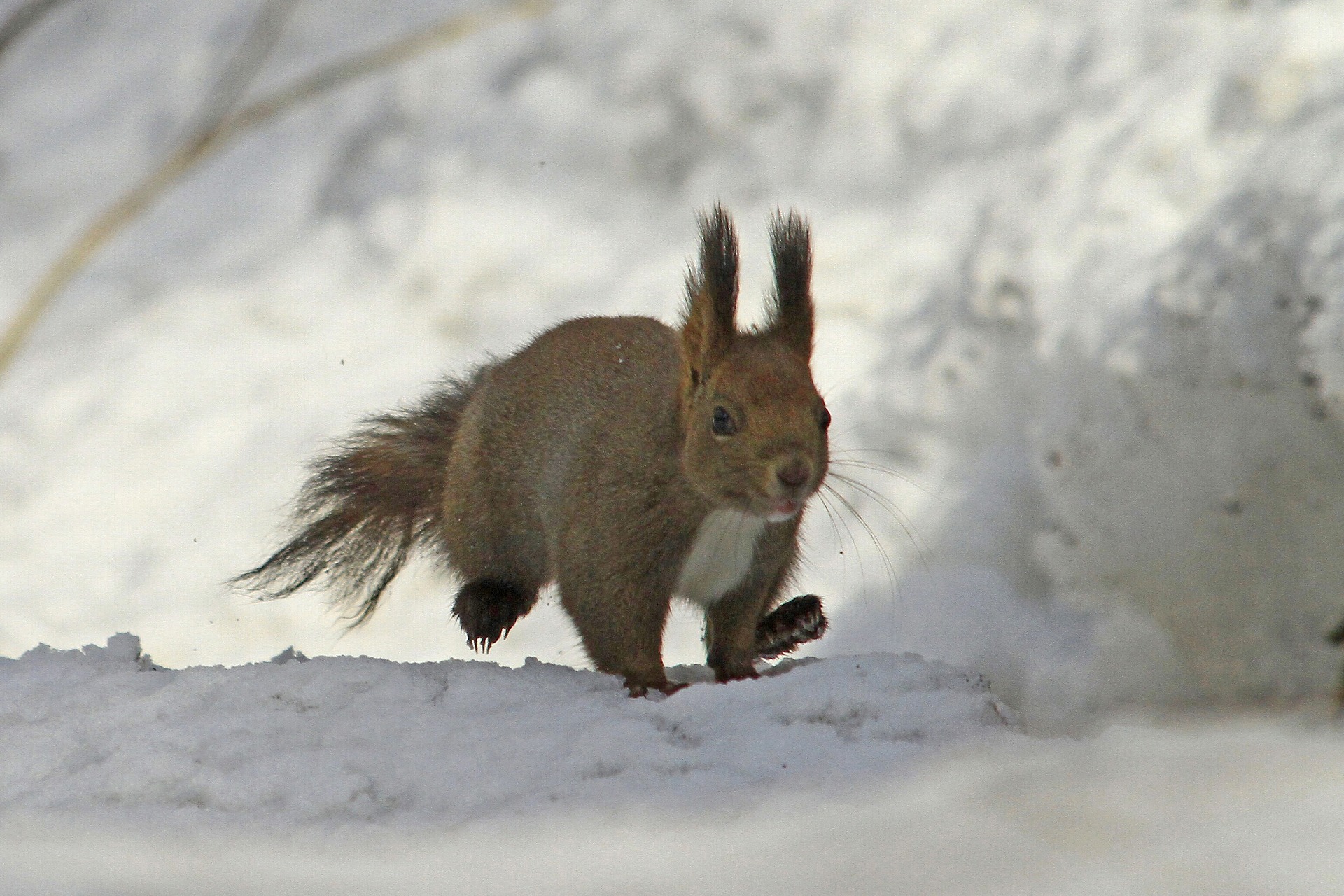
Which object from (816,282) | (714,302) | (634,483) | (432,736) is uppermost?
(816,282)

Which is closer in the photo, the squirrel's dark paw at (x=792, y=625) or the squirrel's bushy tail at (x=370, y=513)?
the squirrel's dark paw at (x=792, y=625)

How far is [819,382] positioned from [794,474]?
6.19 feet

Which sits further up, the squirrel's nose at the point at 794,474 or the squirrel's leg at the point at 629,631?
the squirrel's nose at the point at 794,474

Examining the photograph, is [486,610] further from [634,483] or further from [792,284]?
[792,284]

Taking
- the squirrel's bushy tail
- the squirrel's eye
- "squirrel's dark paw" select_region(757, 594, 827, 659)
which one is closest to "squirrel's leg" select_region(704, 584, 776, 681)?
"squirrel's dark paw" select_region(757, 594, 827, 659)

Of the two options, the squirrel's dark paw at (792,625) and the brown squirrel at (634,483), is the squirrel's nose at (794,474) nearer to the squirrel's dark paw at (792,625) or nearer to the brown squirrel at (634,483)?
the brown squirrel at (634,483)

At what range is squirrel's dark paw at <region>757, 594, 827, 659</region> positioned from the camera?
2.93 m

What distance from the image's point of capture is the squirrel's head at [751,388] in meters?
2.37

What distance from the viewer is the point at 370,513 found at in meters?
3.21

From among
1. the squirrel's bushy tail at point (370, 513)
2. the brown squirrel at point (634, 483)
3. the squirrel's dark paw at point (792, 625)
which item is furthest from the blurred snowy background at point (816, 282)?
the squirrel's bushy tail at point (370, 513)

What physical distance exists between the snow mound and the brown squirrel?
0.76ft

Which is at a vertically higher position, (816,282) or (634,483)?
(816,282)

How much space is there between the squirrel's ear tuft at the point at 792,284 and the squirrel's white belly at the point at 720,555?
0.34 metres

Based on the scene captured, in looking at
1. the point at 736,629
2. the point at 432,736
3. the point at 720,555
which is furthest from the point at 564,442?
the point at 432,736
